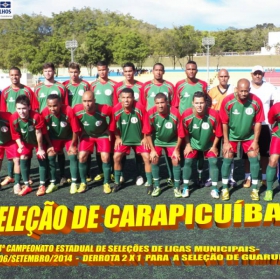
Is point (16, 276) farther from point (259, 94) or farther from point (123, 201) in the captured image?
point (259, 94)

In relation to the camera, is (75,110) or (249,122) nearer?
(249,122)

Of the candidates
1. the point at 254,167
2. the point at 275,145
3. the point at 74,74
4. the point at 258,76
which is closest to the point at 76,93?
the point at 74,74

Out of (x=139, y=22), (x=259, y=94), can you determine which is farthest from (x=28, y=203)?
(x=139, y=22)

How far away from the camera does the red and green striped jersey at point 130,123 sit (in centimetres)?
514

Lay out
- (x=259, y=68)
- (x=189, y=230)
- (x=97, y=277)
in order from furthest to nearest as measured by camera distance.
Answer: (x=259, y=68) → (x=189, y=230) → (x=97, y=277)

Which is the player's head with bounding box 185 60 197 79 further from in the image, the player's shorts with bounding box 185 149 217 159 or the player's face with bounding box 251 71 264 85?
the player's shorts with bounding box 185 149 217 159

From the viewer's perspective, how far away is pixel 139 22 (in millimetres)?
83938

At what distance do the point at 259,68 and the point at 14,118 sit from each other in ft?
11.5

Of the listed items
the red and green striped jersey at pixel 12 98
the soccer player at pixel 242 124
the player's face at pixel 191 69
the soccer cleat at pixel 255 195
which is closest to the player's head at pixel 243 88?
the soccer player at pixel 242 124

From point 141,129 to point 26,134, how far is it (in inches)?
64.2

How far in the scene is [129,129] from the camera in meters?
5.22

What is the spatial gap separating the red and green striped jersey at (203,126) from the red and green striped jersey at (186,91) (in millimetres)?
773

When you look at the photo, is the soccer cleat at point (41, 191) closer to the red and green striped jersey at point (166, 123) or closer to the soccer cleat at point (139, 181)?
the soccer cleat at point (139, 181)

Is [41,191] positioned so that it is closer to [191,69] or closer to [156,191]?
[156,191]
